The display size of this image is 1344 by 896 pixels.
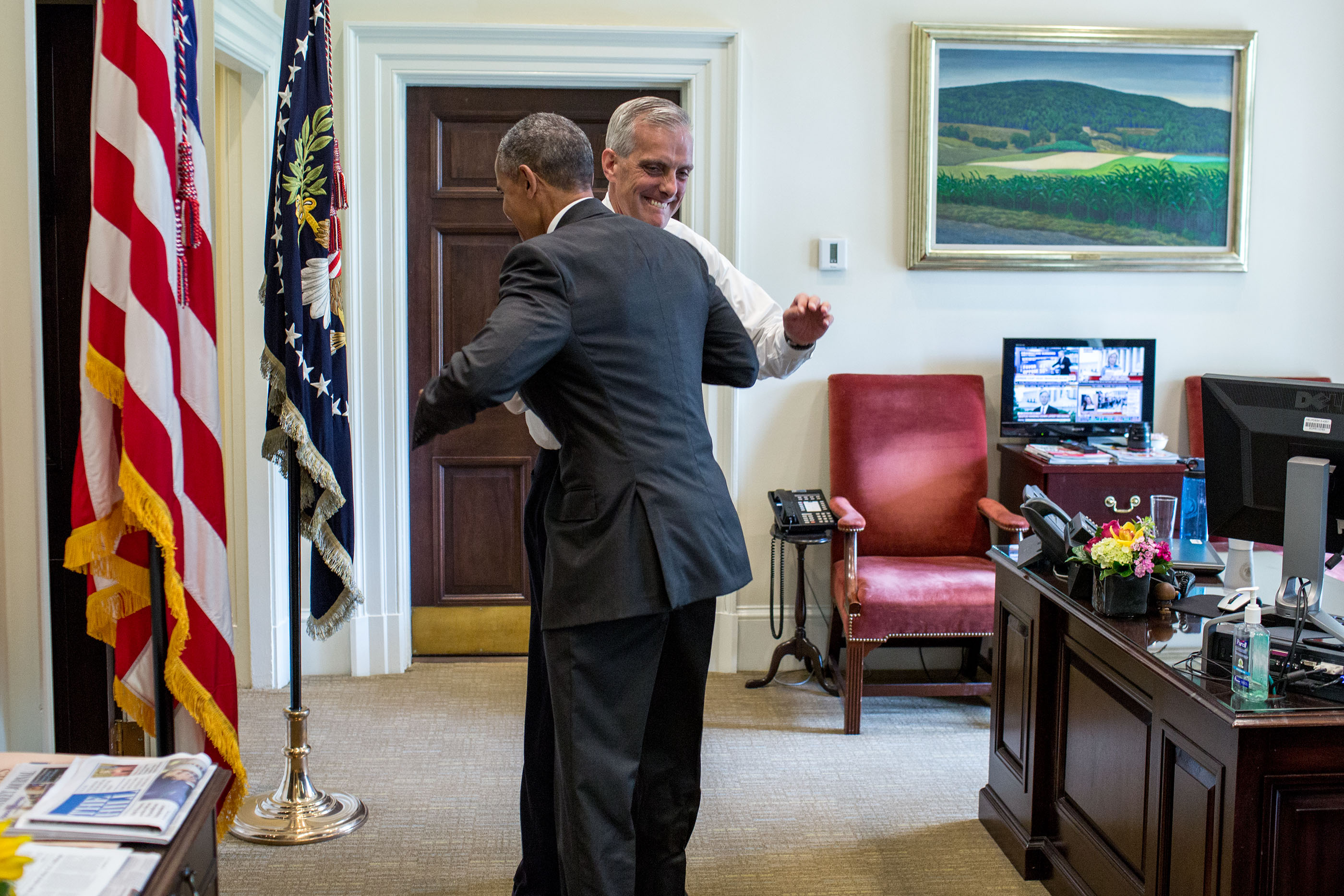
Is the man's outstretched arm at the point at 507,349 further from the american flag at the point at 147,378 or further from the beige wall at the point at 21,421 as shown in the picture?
the beige wall at the point at 21,421

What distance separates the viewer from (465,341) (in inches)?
172

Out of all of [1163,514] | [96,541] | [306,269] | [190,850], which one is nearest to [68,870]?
[190,850]

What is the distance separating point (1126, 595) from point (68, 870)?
1.98m

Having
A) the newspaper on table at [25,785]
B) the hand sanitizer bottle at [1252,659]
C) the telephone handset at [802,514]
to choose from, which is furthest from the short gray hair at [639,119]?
the telephone handset at [802,514]

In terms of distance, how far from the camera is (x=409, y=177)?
4316 millimetres

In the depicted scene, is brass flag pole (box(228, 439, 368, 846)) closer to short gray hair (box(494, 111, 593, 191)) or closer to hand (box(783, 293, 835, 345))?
short gray hair (box(494, 111, 593, 191))

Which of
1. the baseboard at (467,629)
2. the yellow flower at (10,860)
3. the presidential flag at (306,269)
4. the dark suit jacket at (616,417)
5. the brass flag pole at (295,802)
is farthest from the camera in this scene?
the baseboard at (467,629)

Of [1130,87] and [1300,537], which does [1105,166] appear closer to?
[1130,87]

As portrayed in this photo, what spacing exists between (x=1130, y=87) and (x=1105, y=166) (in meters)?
0.31

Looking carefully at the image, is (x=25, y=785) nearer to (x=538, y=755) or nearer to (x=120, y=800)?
(x=120, y=800)

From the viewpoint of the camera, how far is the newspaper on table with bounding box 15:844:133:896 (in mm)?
1371

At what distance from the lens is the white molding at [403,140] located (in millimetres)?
4098

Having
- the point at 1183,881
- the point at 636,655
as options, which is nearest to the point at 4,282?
the point at 636,655

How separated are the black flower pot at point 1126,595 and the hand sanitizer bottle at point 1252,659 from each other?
0.41 meters
